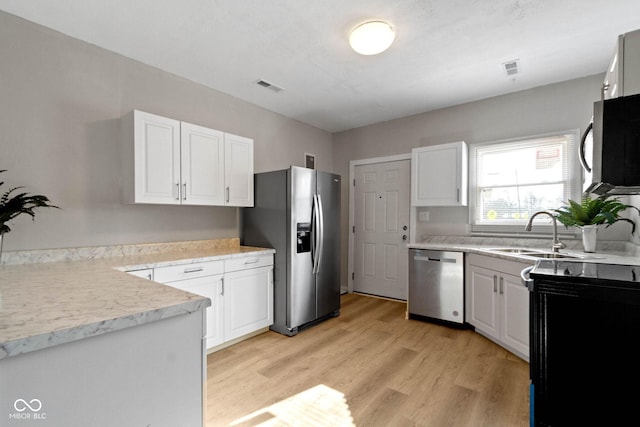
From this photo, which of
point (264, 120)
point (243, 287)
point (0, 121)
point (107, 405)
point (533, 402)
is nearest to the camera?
point (107, 405)

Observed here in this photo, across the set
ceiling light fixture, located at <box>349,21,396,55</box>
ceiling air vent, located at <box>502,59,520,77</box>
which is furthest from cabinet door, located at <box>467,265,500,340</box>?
ceiling light fixture, located at <box>349,21,396,55</box>

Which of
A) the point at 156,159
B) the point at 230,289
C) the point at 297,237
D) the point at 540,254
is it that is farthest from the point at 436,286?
the point at 156,159

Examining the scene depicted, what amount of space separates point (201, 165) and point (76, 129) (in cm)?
97

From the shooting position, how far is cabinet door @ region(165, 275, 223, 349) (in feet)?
8.24

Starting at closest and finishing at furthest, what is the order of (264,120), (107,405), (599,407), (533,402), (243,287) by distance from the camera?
(107,405)
(599,407)
(533,402)
(243,287)
(264,120)

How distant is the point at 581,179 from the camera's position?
118 inches

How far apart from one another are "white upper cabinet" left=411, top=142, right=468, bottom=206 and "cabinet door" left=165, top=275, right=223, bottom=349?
253 centimetres

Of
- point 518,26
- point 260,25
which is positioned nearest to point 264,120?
point 260,25

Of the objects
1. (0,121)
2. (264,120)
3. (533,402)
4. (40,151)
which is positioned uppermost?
(264,120)

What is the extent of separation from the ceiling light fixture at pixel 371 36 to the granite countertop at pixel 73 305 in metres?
2.13

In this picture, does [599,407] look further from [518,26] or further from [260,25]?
[260,25]

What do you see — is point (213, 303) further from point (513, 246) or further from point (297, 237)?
point (513, 246)

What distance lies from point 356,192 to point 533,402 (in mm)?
3644

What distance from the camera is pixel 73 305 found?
1.01 meters
